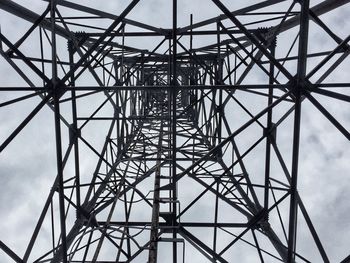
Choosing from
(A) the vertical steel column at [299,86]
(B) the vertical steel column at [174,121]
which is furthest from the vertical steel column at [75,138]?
(A) the vertical steel column at [299,86]

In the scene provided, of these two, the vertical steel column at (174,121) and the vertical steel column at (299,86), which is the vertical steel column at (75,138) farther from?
the vertical steel column at (299,86)

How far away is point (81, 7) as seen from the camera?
775 cm

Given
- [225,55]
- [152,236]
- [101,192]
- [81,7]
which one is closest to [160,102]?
[225,55]

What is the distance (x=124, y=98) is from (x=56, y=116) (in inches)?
226

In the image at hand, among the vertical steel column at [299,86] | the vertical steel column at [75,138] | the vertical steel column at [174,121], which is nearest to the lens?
the vertical steel column at [299,86]

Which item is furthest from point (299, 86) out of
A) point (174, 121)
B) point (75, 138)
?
point (75, 138)

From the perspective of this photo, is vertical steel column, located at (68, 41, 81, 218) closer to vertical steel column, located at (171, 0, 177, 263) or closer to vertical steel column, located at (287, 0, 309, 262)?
vertical steel column, located at (171, 0, 177, 263)

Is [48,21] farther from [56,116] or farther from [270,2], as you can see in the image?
[270,2]

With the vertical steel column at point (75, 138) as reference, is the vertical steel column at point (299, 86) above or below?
below

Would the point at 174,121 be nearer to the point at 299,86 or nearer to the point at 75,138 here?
the point at 299,86

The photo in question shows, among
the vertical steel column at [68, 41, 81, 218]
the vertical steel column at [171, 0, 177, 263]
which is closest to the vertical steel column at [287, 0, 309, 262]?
the vertical steel column at [171, 0, 177, 263]

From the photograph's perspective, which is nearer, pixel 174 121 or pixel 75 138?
pixel 174 121

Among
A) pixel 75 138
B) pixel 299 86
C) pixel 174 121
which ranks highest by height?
pixel 75 138

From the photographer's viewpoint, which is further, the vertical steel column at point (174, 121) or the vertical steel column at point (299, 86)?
the vertical steel column at point (174, 121)
